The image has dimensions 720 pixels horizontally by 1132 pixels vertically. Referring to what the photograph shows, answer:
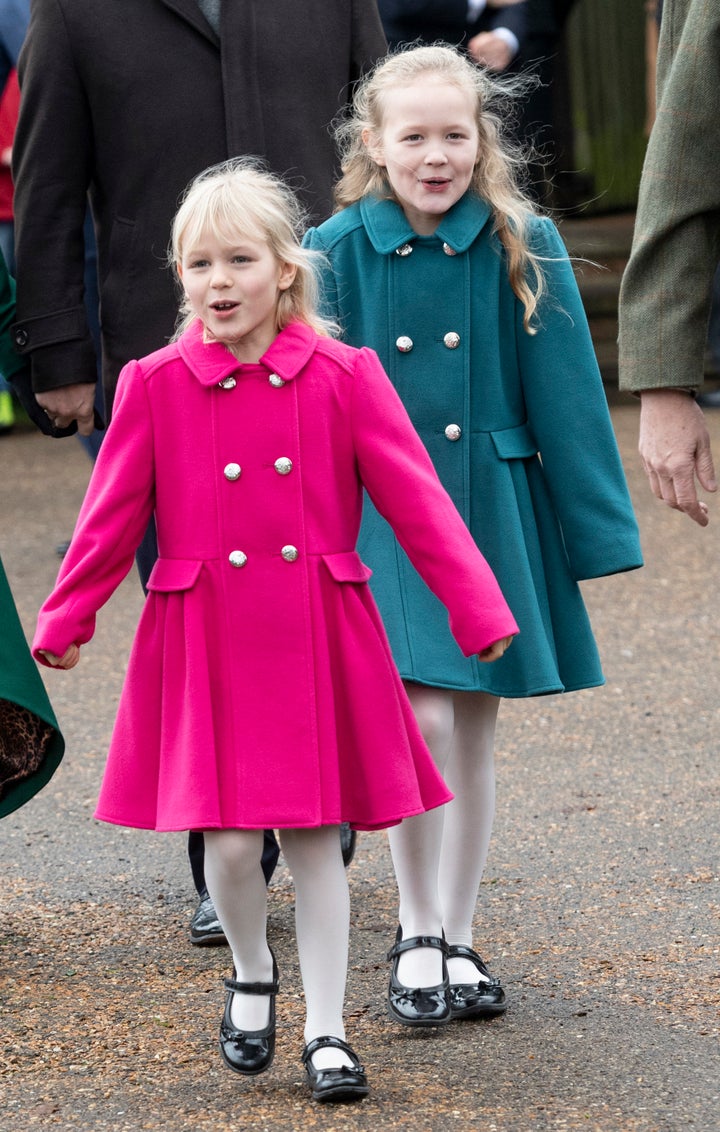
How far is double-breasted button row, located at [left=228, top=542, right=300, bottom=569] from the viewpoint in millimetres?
2863

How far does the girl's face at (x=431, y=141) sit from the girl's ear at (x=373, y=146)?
46 mm

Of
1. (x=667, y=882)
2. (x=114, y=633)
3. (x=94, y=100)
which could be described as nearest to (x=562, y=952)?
(x=667, y=882)

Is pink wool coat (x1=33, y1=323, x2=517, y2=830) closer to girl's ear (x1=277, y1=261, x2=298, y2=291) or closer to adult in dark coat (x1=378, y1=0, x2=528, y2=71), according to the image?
girl's ear (x1=277, y1=261, x2=298, y2=291)

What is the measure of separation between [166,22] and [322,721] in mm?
1616

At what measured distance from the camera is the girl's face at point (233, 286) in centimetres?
288

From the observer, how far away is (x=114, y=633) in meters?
6.23

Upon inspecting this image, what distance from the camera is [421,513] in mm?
2893

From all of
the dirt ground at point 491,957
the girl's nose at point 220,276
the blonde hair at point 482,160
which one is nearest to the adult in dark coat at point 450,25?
the dirt ground at point 491,957

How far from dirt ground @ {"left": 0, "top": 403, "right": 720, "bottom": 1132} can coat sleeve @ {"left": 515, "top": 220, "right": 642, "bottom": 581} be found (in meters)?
0.79

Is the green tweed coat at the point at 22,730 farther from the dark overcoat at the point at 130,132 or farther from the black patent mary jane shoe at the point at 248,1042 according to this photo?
the black patent mary jane shoe at the point at 248,1042

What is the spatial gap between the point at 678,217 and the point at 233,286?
77cm

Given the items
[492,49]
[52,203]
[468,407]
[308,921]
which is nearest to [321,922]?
[308,921]

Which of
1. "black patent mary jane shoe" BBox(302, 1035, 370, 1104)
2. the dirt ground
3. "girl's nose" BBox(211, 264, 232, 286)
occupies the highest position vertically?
"girl's nose" BBox(211, 264, 232, 286)

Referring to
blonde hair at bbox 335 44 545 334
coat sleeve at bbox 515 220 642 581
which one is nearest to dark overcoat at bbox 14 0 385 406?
blonde hair at bbox 335 44 545 334
